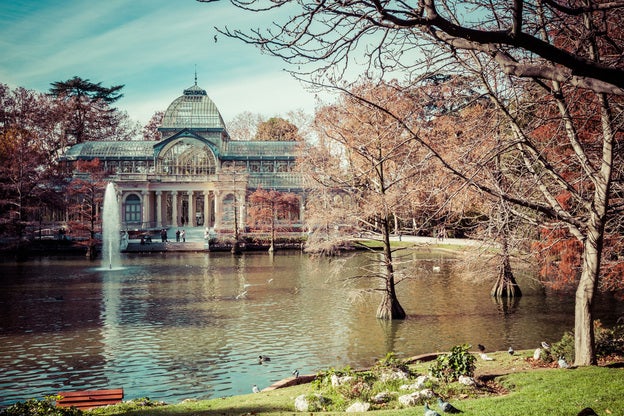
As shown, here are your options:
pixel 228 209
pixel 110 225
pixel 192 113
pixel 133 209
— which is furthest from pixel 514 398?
pixel 192 113

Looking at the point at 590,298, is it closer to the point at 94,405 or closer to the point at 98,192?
the point at 94,405

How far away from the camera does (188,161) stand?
6431cm

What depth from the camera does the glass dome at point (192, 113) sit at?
65.6 meters

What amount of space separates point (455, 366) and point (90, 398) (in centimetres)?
651

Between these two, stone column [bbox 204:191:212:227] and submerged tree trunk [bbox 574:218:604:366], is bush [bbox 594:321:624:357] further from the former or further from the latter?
stone column [bbox 204:191:212:227]

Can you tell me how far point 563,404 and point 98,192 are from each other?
4833cm

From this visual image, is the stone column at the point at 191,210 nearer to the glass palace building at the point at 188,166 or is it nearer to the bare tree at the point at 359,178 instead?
the glass palace building at the point at 188,166

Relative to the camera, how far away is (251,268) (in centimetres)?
3334

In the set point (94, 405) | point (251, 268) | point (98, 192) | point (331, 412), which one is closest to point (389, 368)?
point (331, 412)

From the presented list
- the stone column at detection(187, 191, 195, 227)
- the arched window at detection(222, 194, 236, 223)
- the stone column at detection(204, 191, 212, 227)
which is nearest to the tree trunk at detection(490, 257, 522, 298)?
the arched window at detection(222, 194, 236, 223)

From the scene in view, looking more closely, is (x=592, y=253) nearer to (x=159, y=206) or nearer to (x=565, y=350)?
(x=565, y=350)

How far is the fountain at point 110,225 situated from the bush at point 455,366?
115 feet

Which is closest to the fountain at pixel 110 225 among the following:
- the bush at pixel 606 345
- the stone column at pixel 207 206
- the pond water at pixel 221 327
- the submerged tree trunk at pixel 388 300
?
the stone column at pixel 207 206

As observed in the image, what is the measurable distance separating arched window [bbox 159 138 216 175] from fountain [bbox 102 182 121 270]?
15345 millimetres
